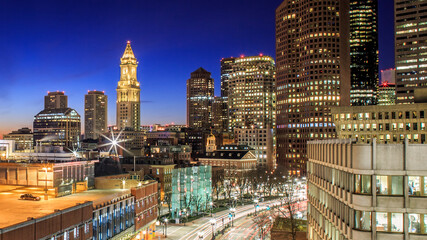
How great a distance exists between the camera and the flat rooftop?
5069 cm

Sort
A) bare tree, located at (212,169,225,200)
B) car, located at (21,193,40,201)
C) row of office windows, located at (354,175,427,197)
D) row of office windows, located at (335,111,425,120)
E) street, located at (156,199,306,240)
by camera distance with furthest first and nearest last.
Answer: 1. bare tree, located at (212,169,225,200)
2. row of office windows, located at (335,111,425,120)
3. street, located at (156,199,306,240)
4. car, located at (21,193,40,201)
5. row of office windows, located at (354,175,427,197)

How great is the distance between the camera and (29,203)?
59750 millimetres

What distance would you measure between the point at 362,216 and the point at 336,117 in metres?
88.4

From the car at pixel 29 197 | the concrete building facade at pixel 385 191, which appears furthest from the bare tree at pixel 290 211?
the car at pixel 29 197

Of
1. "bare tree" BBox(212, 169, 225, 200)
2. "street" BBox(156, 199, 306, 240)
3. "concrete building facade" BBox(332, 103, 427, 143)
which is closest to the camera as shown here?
"street" BBox(156, 199, 306, 240)

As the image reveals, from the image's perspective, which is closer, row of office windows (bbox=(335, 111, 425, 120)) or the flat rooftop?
the flat rooftop

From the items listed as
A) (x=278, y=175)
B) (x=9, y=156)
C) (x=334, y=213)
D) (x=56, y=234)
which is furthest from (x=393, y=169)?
(x=278, y=175)

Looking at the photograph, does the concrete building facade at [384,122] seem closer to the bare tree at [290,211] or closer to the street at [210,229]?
the bare tree at [290,211]

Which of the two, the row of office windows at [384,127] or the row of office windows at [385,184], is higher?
the row of office windows at [384,127]

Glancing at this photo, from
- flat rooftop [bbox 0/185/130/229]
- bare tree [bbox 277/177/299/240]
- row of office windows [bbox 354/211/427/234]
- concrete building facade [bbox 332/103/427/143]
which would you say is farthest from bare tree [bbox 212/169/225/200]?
row of office windows [bbox 354/211/427/234]

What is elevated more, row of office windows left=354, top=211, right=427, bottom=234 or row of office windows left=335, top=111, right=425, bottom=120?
row of office windows left=335, top=111, right=425, bottom=120

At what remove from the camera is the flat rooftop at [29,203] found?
166 feet

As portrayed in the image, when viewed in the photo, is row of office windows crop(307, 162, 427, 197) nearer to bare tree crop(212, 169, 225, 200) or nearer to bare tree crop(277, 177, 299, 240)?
bare tree crop(277, 177, 299, 240)

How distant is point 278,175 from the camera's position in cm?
18762
